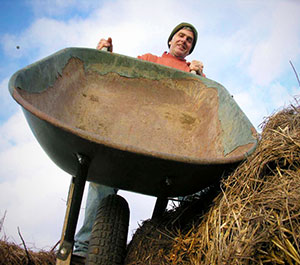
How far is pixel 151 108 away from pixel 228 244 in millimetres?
1340

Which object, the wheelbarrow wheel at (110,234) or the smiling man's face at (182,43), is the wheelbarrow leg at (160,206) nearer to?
the wheelbarrow wheel at (110,234)

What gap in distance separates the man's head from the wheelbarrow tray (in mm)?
883

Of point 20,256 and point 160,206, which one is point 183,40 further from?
point 20,256

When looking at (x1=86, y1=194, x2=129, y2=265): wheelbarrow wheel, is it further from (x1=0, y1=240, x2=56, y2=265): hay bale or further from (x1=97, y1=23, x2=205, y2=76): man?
(x1=97, y1=23, x2=205, y2=76): man

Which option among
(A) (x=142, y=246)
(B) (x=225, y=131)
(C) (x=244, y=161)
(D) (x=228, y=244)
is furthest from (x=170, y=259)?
(B) (x=225, y=131)

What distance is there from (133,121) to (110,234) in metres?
0.83

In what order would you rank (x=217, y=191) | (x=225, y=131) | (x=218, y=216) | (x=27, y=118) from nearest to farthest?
(x=218, y=216)
(x=27, y=118)
(x=217, y=191)
(x=225, y=131)

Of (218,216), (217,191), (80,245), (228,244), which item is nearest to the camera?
(228,244)

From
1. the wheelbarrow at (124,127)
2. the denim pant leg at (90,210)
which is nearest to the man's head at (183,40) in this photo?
the wheelbarrow at (124,127)

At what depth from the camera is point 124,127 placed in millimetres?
2443

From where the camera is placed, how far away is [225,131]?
2102mm

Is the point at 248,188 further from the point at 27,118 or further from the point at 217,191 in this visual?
the point at 27,118

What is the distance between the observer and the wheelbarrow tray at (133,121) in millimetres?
1532

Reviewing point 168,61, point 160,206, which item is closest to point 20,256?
point 160,206
